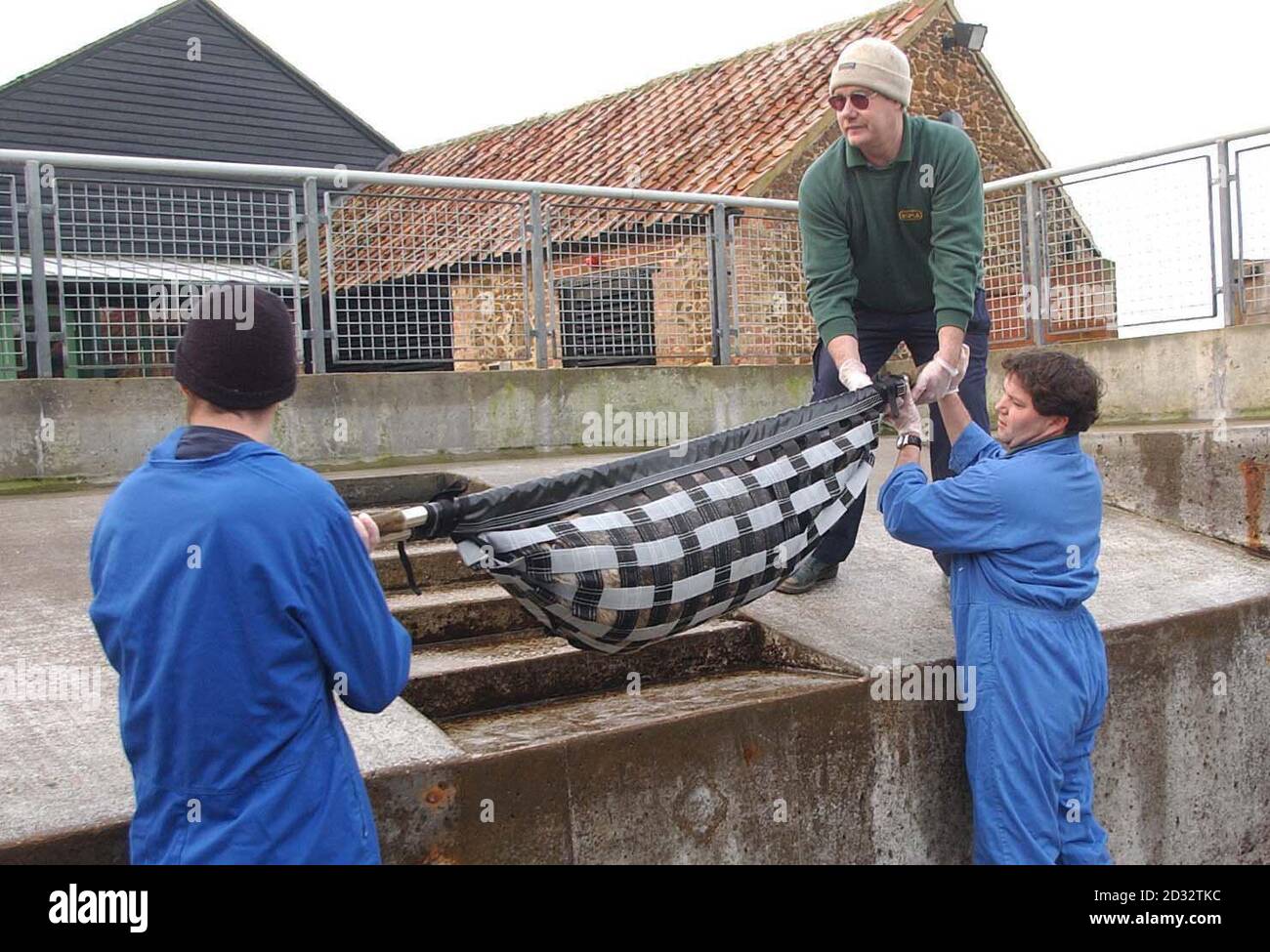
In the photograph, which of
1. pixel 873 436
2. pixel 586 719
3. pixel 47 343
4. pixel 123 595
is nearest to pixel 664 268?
pixel 47 343

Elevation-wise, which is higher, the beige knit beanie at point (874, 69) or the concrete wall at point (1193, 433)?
the beige knit beanie at point (874, 69)

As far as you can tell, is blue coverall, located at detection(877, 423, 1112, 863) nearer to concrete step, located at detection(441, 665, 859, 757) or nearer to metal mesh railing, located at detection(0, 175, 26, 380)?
concrete step, located at detection(441, 665, 859, 757)

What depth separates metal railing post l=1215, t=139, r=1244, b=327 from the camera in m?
8.30

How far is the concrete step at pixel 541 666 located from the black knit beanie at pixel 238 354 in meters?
1.81

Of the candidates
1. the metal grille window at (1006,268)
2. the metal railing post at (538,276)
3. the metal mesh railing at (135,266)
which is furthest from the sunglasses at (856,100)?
the metal grille window at (1006,268)

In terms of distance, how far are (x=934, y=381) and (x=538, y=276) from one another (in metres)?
5.15

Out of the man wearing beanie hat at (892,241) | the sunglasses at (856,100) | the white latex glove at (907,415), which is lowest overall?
the white latex glove at (907,415)

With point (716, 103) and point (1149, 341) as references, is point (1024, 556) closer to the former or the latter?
point (1149, 341)

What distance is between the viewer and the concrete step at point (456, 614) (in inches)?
176

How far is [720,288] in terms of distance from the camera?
9609mm

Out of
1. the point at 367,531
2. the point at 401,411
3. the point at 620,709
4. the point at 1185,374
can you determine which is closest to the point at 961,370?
the point at 620,709

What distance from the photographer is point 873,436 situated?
4.02 meters

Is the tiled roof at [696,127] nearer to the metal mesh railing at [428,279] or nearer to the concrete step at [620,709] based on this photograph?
the metal mesh railing at [428,279]

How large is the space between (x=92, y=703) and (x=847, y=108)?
126 inches
